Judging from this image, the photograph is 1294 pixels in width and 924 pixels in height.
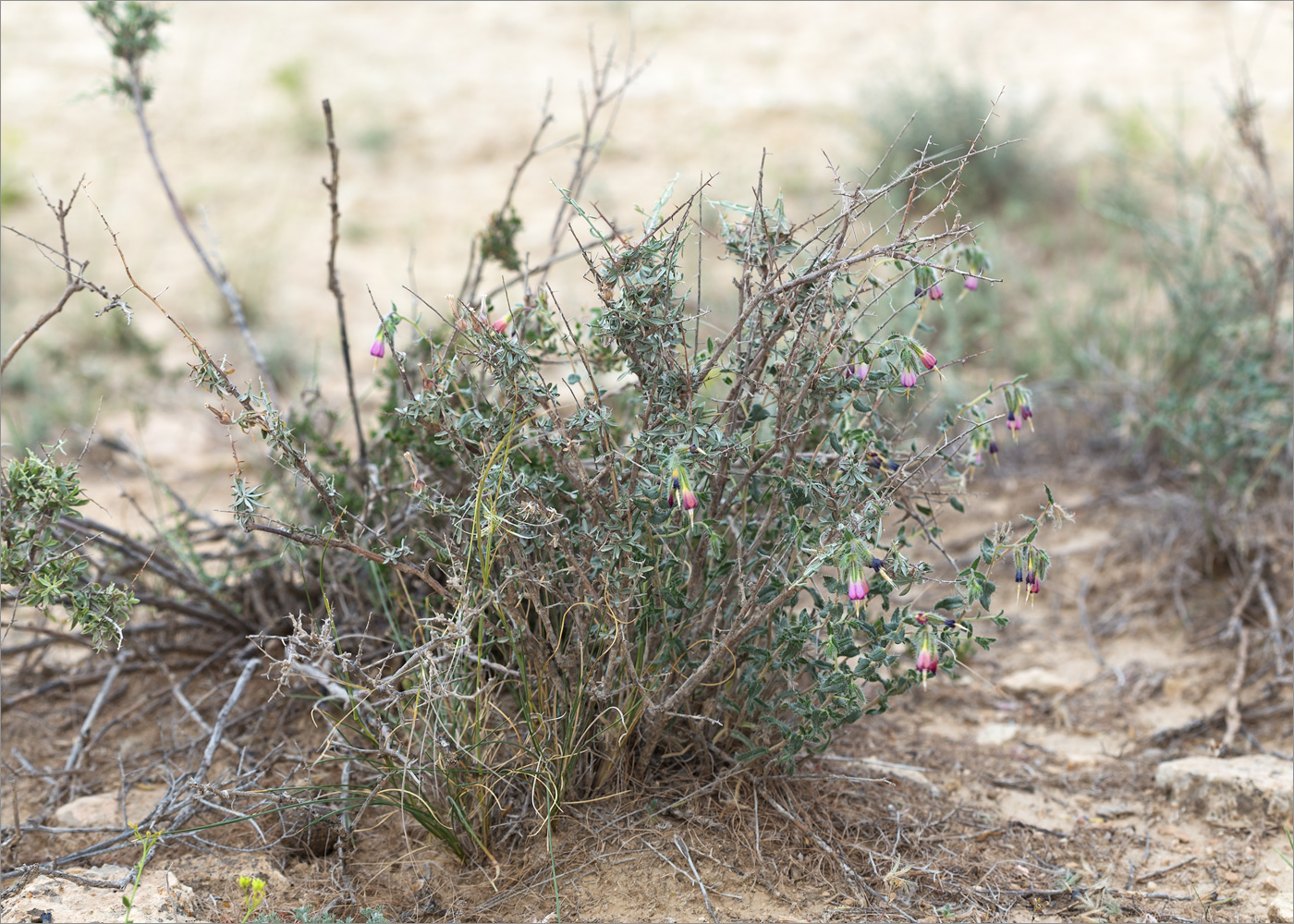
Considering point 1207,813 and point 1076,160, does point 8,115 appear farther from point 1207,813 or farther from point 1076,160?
point 1207,813

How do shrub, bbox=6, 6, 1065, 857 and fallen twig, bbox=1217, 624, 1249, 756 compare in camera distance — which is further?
fallen twig, bbox=1217, 624, 1249, 756

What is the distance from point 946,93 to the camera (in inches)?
249

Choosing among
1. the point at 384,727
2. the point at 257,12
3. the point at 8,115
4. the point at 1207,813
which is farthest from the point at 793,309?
the point at 257,12

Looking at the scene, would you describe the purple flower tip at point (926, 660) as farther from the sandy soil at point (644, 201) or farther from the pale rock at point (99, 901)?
the pale rock at point (99, 901)

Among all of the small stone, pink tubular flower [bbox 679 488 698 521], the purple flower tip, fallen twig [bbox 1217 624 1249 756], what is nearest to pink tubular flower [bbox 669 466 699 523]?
pink tubular flower [bbox 679 488 698 521]

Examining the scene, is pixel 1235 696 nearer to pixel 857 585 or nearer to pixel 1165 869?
pixel 1165 869


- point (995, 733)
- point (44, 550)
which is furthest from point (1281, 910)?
point (44, 550)

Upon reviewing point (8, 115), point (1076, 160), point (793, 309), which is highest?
point (8, 115)

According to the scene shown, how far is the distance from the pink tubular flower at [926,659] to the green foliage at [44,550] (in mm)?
1323

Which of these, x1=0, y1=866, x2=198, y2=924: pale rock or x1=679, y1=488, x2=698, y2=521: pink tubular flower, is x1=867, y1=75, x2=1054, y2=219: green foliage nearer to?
x1=679, y1=488, x2=698, y2=521: pink tubular flower

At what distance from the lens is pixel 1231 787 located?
7.83ft

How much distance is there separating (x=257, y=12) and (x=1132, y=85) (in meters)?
6.80

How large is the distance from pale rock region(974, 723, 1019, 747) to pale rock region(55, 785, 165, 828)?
6.70 ft

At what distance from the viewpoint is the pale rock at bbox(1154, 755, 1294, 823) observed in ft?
7.73
